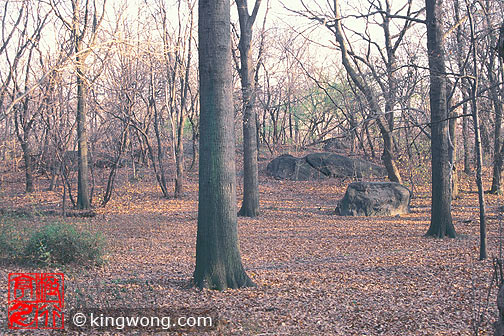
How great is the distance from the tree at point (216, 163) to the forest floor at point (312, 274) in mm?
413

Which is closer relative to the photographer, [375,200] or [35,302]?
[35,302]

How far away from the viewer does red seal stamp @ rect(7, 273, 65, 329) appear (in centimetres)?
455

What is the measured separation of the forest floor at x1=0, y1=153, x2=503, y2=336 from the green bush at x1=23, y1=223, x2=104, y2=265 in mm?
227

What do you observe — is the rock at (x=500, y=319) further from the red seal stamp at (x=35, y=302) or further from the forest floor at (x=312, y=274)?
the red seal stamp at (x=35, y=302)

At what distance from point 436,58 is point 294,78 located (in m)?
Answer: 23.5

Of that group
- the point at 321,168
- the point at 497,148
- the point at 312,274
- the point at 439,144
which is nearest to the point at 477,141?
the point at 439,144

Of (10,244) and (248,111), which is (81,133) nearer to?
(248,111)

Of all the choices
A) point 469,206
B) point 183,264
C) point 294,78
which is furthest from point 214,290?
point 294,78

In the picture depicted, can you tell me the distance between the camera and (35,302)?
17.2 feet

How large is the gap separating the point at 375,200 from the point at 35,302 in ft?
38.9

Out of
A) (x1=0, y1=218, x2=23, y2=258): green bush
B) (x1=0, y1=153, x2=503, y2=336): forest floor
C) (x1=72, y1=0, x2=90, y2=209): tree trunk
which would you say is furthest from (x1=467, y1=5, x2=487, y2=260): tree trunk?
(x1=72, y1=0, x2=90, y2=209): tree trunk

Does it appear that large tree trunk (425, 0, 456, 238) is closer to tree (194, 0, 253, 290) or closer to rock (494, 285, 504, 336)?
tree (194, 0, 253, 290)

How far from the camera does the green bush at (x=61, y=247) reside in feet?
24.7

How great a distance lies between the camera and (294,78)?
3288 cm
